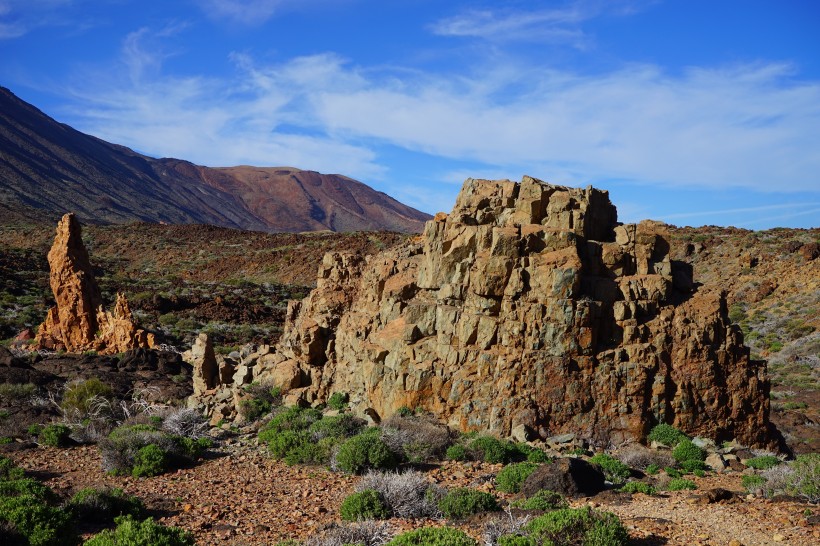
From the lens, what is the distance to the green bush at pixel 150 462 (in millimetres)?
12750

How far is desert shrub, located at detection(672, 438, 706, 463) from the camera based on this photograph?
42.2ft

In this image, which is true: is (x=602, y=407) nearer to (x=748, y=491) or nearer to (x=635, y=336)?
(x=635, y=336)

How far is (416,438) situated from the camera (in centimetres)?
1330

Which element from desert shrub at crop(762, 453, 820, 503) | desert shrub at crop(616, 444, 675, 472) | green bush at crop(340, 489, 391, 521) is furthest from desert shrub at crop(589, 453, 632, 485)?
green bush at crop(340, 489, 391, 521)

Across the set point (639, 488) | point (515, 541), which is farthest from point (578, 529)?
point (639, 488)

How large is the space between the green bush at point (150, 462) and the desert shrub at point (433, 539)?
7.02 metres

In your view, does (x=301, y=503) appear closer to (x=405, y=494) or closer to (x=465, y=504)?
(x=405, y=494)

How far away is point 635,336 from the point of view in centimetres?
1458

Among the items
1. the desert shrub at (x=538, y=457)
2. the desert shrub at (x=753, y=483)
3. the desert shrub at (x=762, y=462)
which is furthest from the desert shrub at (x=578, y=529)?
the desert shrub at (x=762, y=462)

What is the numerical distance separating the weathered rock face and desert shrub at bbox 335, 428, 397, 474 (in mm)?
2560

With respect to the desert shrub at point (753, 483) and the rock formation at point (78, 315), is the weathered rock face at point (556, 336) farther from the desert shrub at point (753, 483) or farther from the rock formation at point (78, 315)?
the rock formation at point (78, 315)

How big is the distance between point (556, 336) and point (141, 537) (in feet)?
31.1

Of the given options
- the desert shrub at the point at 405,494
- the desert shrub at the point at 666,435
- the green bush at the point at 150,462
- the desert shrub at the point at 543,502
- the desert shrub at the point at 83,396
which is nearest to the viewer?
the desert shrub at the point at 543,502

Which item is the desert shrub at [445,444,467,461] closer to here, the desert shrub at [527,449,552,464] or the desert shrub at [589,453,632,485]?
the desert shrub at [527,449,552,464]
